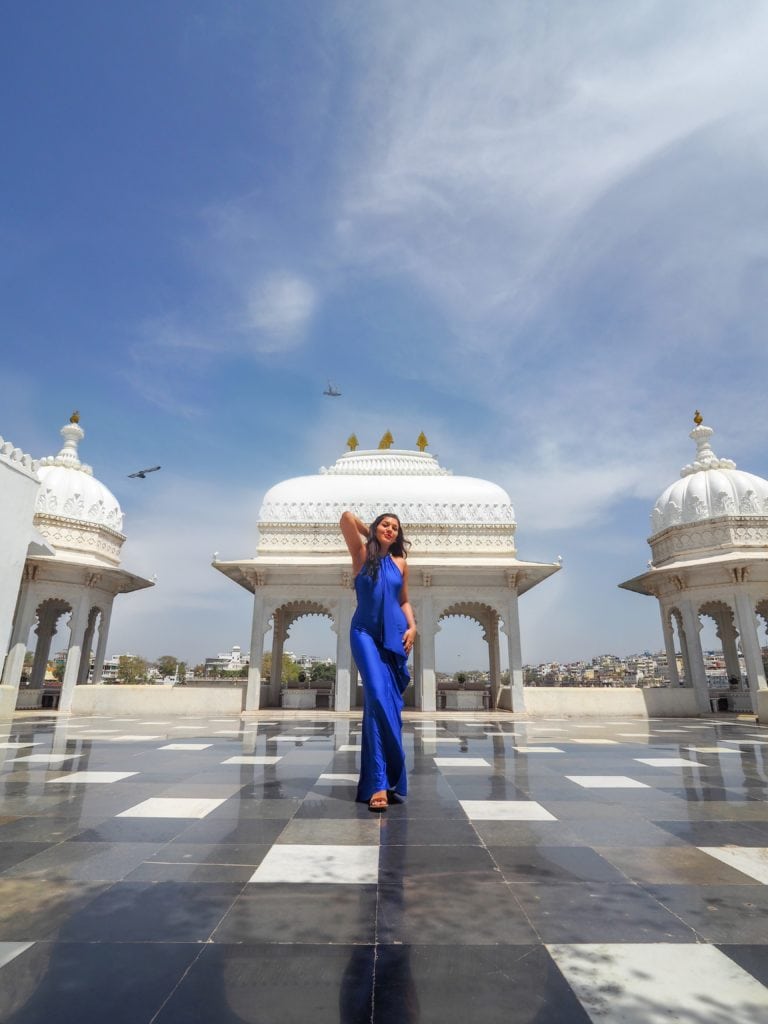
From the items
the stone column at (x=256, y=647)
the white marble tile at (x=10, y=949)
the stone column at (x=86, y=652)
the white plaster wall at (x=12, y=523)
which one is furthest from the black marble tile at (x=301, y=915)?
the stone column at (x=86, y=652)

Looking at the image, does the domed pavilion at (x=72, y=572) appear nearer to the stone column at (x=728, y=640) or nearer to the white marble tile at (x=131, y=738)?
the white marble tile at (x=131, y=738)

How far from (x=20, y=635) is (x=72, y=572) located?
8.98 feet

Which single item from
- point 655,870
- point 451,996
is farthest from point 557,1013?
point 655,870

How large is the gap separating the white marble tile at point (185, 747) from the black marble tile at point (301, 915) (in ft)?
20.4

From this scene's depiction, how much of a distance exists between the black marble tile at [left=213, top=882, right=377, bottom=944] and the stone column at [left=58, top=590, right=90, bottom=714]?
68.4 feet

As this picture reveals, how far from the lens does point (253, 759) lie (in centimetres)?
736

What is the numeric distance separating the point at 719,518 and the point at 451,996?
22394 mm

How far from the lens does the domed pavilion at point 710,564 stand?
19562mm

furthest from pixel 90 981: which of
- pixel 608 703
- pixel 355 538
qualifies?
pixel 608 703

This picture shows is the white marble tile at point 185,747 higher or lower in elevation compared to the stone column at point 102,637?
lower

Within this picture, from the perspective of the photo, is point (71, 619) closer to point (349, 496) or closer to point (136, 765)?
point (349, 496)

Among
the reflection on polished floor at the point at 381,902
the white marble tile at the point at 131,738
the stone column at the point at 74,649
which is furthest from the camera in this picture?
the stone column at the point at 74,649

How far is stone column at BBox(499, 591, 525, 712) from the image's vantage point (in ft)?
63.7

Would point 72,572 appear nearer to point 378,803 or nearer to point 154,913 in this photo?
point 378,803
